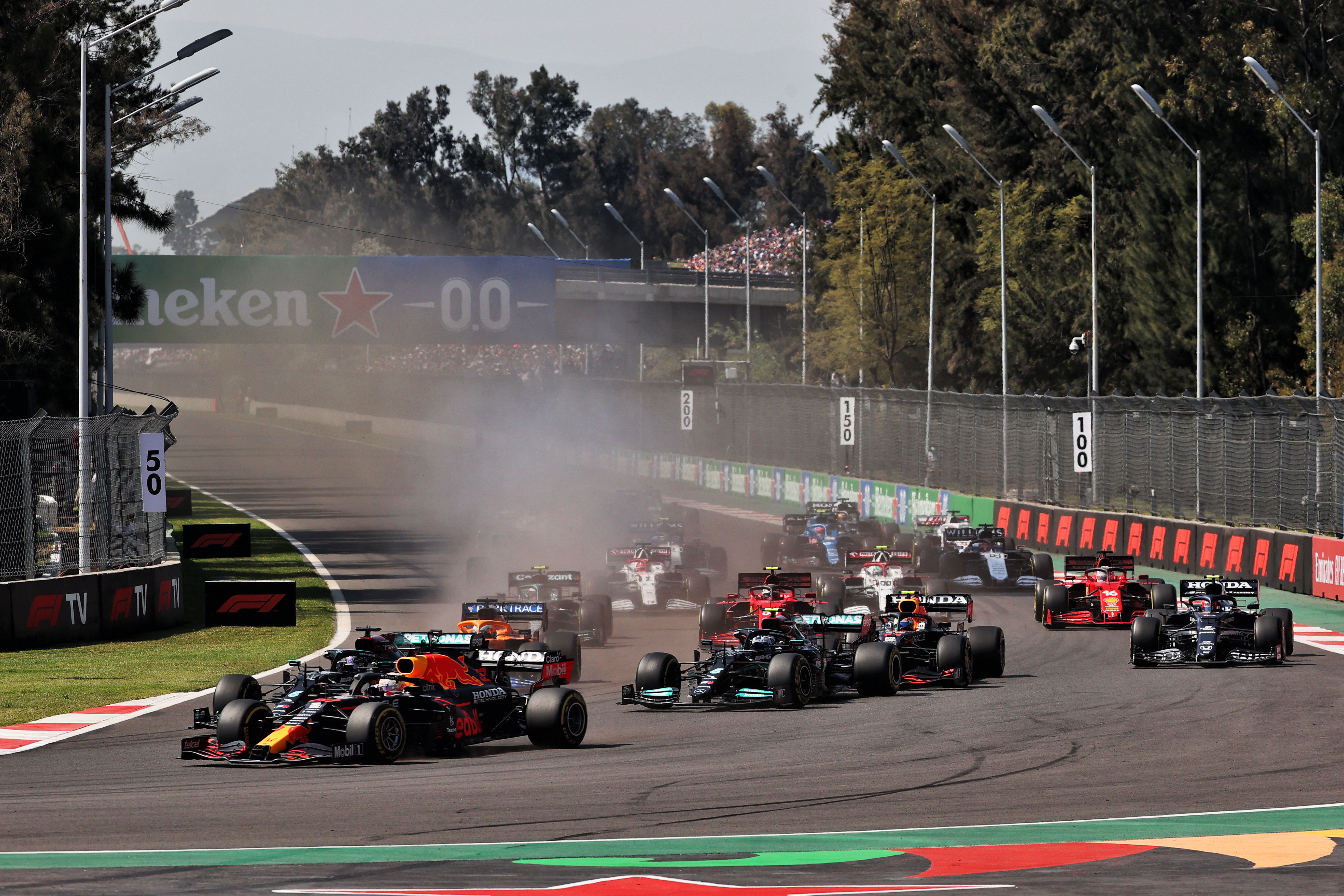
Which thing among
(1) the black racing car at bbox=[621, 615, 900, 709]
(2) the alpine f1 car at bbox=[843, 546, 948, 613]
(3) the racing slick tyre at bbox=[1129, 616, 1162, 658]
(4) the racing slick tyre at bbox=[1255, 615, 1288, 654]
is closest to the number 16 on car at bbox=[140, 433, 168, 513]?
(1) the black racing car at bbox=[621, 615, 900, 709]

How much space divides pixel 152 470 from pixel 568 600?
7.16 m

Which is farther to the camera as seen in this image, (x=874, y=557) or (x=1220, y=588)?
(x=874, y=557)

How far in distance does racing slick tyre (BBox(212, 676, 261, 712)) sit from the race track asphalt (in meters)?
0.58

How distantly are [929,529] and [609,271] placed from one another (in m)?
52.2

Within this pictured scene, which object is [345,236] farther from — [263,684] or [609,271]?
[263,684]

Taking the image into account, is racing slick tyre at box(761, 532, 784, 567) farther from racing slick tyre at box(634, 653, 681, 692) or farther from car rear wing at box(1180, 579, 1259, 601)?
racing slick tyre at box(634, 653, 681, 692)

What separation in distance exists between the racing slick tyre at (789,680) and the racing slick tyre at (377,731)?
16.1 feet

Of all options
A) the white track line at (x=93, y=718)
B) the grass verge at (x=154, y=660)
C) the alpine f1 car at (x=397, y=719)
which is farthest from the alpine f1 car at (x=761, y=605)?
the grass verge at (x=154, y=660)

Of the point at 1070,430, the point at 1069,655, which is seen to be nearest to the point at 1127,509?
the point at 1070,430

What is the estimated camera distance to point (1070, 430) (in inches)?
1603

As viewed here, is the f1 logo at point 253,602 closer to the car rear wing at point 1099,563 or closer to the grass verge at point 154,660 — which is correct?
the grass verge at point 154,660

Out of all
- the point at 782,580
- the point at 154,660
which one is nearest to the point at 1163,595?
the point at 782,580

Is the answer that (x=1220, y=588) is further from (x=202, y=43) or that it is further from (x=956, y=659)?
(x=202, y=43)

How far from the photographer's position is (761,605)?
2247cm
